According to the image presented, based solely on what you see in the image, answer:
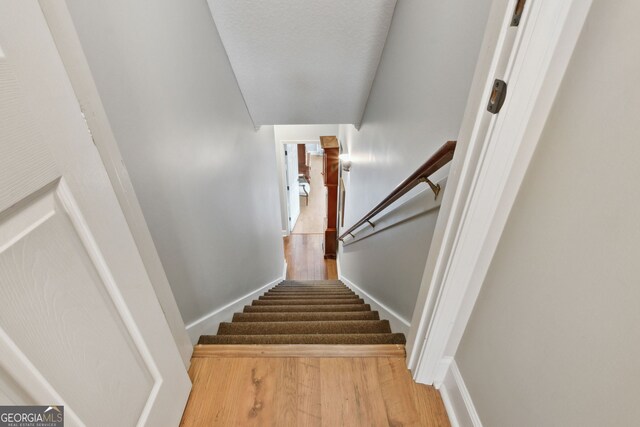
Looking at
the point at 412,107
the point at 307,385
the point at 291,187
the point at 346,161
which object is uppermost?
the point at 412,107

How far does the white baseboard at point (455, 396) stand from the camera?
34.3 inches

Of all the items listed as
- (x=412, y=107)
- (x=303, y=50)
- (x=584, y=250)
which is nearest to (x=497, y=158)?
(x=584, y=250)

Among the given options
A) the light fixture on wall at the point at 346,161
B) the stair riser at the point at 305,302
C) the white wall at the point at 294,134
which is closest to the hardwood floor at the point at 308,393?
the stair riser at the point at 305,302

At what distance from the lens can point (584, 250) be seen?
491 millimetres

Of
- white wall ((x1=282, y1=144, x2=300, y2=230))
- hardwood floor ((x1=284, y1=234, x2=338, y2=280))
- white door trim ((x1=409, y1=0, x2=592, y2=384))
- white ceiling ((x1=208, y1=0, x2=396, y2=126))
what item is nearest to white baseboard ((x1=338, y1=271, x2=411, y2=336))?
white door trim ((x1=409, y1=0, x2=592, y2=384))

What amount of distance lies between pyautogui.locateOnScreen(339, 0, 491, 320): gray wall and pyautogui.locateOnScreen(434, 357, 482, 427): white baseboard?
32 cm

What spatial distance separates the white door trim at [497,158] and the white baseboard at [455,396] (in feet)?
0.31

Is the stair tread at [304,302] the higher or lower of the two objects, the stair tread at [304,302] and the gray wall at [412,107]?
the lower

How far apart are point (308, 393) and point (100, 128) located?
112cm

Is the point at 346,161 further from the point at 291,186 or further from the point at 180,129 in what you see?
the point at 180,129

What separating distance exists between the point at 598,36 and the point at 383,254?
157 centimetres

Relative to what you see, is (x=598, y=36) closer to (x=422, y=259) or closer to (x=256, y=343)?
(x=422, y=259)

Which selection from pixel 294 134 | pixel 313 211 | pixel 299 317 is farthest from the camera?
pixel 313 211

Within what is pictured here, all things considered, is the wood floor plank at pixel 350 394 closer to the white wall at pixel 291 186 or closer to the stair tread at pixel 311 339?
the stair tread at pixel 311 339
